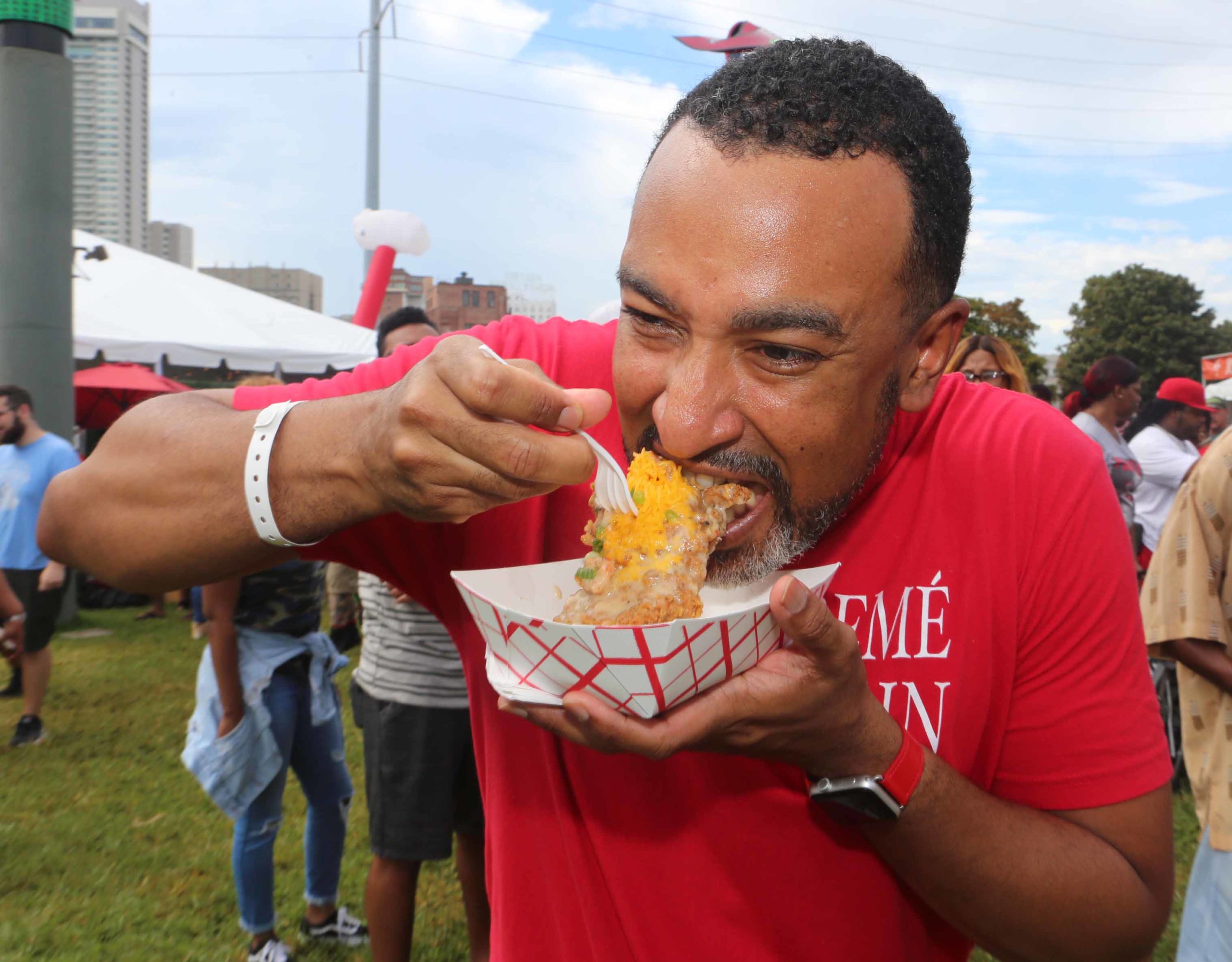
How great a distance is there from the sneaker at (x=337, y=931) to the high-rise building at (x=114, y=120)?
29.5m

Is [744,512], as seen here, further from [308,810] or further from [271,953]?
[271,953]

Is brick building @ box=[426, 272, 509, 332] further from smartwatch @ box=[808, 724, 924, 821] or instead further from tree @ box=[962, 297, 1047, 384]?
smartwatch @ box=[808, 724, 924, 821]

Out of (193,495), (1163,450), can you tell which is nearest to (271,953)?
(193,495)

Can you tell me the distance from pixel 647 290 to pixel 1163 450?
22.4 ft

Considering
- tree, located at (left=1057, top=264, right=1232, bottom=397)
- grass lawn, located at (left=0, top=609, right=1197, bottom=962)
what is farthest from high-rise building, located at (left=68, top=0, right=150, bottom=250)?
tree, located at (left=1057, top=264, right=1232, bottom=397)

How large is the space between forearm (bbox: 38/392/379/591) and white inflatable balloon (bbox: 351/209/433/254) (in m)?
11.4

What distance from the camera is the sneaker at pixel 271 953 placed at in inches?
177

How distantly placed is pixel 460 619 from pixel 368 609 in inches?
106

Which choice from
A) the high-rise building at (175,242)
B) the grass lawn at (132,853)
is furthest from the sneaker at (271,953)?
the high-rise building at (175,242)

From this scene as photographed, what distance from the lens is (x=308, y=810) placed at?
4.71 meters

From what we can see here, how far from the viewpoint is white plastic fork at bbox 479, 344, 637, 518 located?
153 cm

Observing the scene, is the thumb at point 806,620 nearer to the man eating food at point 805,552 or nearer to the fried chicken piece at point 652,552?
the man eating food at point 805,552

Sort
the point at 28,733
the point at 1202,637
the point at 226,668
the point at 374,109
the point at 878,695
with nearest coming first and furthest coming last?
the point at 878,695 < the point at 1202,637 < the point at 226,668 < the point at 28,733 < the point at 374,109

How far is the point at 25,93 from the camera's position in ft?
27.5
